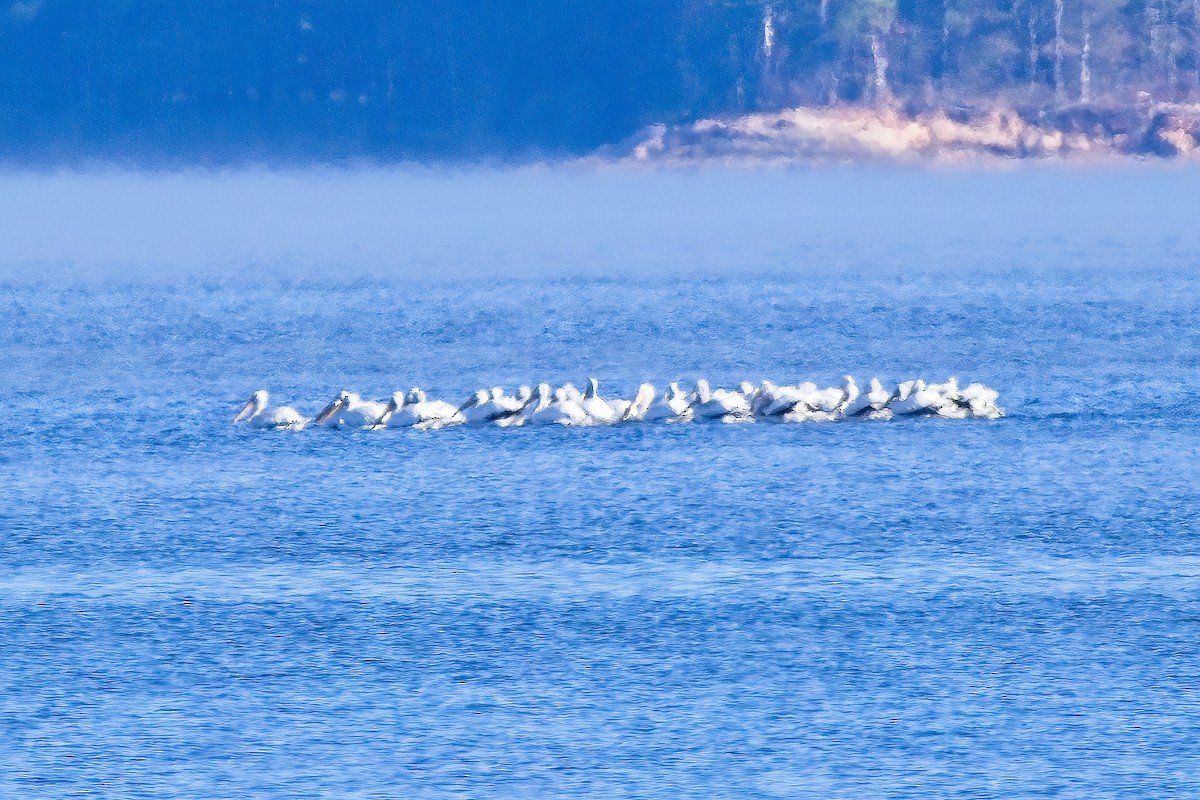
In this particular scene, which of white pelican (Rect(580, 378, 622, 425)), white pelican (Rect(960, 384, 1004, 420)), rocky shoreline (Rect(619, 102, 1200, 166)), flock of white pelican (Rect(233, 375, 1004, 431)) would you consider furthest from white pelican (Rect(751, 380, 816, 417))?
rocky shoreline (Rect(619, 102, 1200, 166))

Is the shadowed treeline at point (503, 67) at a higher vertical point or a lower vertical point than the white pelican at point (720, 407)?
higher

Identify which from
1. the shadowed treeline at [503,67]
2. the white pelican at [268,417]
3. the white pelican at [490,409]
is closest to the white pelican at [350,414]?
the white pelican at [268,417]

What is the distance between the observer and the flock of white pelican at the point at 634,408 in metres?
34.1

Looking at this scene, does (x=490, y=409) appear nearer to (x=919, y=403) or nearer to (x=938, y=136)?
(x=919, y=403)

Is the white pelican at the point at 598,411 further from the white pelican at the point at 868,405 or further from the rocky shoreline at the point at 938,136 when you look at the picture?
the rocky shoreline at the point at 938,136

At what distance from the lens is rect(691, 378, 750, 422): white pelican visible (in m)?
34.5

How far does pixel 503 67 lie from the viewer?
128 m

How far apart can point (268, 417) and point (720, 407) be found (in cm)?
672

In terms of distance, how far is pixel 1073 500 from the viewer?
27797 millimetres

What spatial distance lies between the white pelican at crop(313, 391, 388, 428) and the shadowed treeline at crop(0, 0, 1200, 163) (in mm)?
82381

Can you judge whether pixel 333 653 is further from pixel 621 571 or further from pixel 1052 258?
pixel 1052 258

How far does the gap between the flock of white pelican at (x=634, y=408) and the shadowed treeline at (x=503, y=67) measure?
80.1 metres

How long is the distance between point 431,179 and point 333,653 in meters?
124

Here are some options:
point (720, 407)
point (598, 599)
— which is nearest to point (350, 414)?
point (720, 407)
